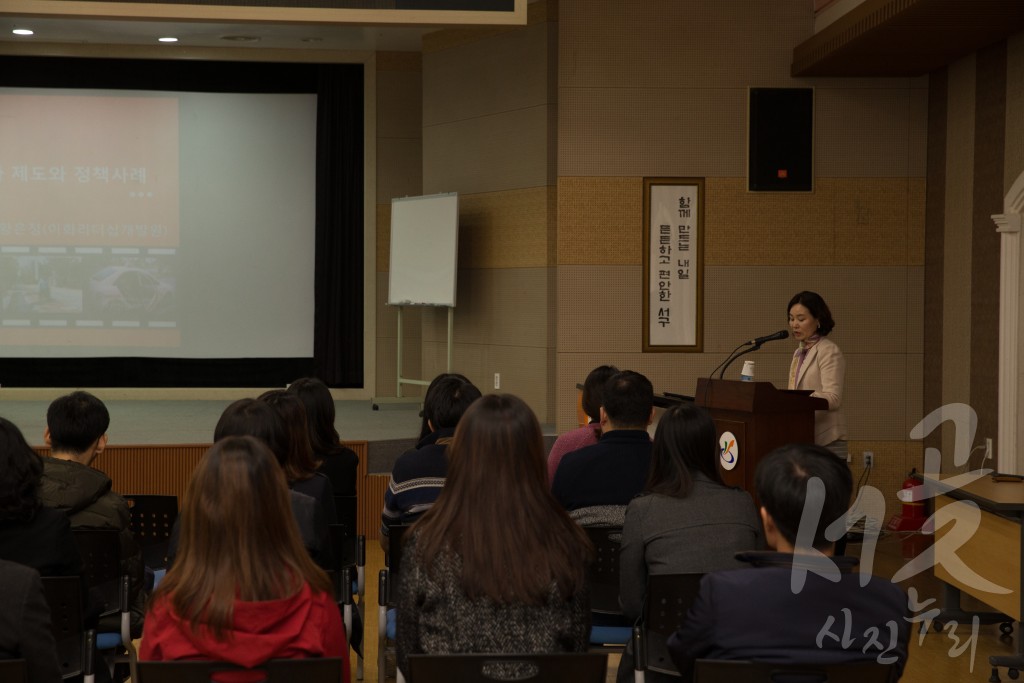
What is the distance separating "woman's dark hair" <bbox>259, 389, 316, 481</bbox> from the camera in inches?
126

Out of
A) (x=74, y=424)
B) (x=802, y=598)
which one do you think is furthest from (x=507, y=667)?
(x=74, y=424)

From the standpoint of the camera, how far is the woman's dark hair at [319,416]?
3879mm

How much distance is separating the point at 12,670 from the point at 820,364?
443cm

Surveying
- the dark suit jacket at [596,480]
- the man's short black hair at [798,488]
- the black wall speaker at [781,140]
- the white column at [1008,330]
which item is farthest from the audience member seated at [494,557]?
the black wall speaker at [781,140]

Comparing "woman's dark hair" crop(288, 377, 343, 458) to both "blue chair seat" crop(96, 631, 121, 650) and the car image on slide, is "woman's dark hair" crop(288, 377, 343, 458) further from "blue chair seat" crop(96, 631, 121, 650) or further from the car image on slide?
the car image on slide

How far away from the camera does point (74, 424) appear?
3.29 m

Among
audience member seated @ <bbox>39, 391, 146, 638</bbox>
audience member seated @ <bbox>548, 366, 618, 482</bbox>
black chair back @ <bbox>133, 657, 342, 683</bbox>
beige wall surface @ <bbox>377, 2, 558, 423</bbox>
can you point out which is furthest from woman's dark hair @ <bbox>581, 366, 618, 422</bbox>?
beige wall surface @ <bbox>377, 2, 558, 423</bbox>

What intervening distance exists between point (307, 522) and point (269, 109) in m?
7.92

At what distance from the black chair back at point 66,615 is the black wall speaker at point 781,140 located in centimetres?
573

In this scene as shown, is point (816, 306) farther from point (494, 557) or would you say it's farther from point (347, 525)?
point (494, 557)

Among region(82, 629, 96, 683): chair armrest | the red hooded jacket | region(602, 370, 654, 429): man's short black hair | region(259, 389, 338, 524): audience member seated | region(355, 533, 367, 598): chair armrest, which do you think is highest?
region(602, 370, 654, 429): man's short black hair

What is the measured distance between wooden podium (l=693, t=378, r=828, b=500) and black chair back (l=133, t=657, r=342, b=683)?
11.9ft

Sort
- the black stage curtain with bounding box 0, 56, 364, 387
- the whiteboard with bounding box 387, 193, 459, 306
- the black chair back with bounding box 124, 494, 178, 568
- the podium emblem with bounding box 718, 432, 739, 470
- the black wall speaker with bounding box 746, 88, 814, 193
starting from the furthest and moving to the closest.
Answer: the black stage curtain with bounding box 0, 56, 364, 387, the whiteboard with bounding box 387, 193, 459, 306, the black wall speaker with bounding box 746, 88, 814, 193, the podium emblem with bounding box 718, 432, 739, 470, the black chair back with bounding box 124, 494, 178, 568

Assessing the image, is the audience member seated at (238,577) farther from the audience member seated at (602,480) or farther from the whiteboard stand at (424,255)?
the whiteboard stand at (424,255)
